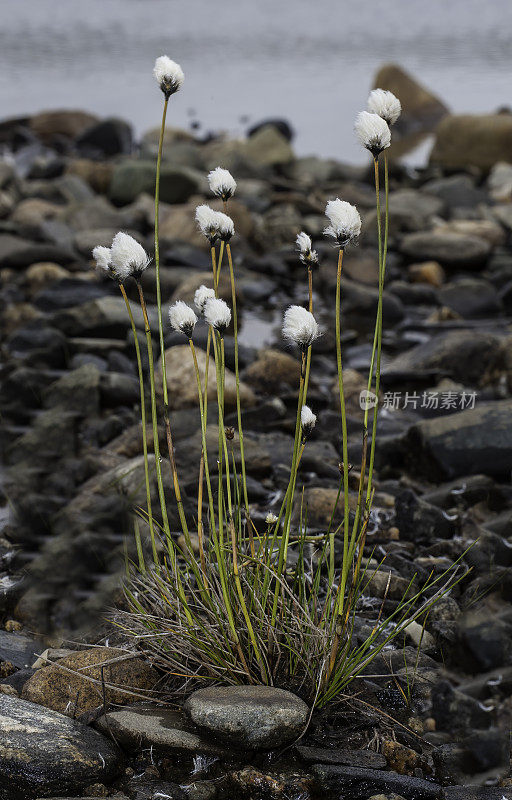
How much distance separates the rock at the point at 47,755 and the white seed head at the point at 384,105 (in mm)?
1402

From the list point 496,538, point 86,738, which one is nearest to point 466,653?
point 86,738

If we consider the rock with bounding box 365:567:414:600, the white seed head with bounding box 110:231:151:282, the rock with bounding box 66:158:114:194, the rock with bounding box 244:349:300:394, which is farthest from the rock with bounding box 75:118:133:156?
the white seed head with bounding box 110:231:151:282

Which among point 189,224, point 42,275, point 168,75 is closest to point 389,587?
point 168,75

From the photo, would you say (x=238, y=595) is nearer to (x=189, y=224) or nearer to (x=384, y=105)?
(x=384, y=105)

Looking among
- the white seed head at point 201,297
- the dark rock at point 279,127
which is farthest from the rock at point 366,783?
the dark rock at point 279,127

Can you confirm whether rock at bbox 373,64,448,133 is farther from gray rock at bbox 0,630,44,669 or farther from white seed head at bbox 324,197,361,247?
white seed head at bbox 324,197,361,247

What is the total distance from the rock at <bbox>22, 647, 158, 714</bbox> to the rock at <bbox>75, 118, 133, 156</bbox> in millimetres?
Answer: 12299

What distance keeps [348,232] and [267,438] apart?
2228mm

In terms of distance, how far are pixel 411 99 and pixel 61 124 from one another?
6262mm

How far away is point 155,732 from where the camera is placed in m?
1.82

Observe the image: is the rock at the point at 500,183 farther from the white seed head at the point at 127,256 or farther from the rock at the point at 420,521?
the white seed head at the point at 127,256

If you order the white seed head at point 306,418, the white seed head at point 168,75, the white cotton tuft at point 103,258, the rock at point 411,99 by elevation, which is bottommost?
the white seed head at point 306,418

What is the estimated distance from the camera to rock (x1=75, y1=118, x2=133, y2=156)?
13.5 m

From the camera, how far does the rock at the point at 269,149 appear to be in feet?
38.4
